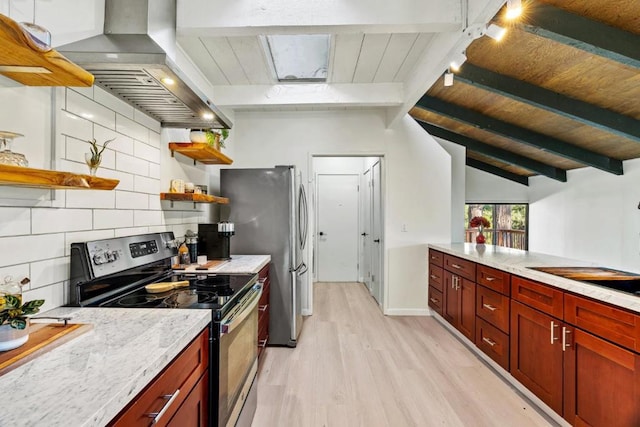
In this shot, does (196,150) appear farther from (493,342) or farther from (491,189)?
(491,189)

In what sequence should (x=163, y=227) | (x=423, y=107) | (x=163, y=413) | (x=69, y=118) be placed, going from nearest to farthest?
(x=163, y=413) → (x=69, y=118) → (x=163, y=227) → (x=423, y=107)

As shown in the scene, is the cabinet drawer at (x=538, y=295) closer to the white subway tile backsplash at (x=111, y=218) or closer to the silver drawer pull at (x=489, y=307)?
the silver drawer pull at (x=489, y=307)

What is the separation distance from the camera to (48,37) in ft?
3.00

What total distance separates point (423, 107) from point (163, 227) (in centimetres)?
312

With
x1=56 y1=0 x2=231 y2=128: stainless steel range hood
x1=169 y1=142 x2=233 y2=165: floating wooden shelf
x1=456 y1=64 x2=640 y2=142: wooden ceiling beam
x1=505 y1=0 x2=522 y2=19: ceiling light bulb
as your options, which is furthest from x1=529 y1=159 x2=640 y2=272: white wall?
x1=56 y1=0 x2=231 y2=128: stainless steel range hood

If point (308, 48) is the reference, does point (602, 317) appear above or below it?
below

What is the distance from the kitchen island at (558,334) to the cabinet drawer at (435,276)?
52 cm

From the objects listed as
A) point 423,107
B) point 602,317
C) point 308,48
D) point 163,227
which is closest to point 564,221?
point 423,107

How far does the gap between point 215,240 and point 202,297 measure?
3.92 ft

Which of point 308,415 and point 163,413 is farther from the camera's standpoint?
point 308,415

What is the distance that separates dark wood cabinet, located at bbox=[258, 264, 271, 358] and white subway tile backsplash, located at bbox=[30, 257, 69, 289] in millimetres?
1345

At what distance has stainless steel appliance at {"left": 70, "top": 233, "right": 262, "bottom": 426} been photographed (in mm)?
1275

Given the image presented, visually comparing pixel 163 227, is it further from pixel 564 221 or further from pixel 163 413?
pixel 564 221

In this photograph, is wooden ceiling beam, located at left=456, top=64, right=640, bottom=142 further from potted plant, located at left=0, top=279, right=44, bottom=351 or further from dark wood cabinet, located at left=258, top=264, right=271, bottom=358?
potted plant, located at left=0, top=279, right=44, bottom=351
